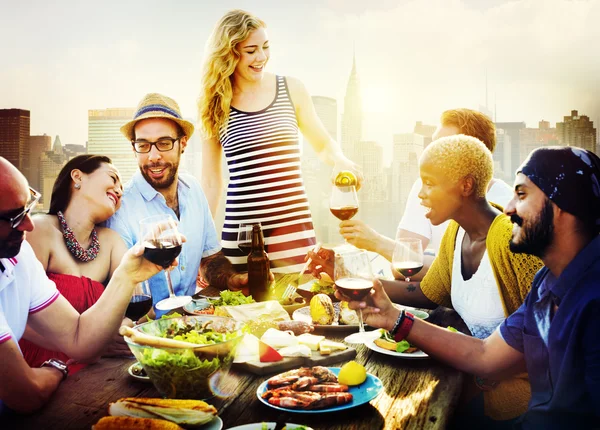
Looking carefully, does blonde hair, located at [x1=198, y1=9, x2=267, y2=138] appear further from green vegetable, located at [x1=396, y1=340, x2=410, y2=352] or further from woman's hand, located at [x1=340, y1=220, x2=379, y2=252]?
green vegetable, located at [x1=396, y1=340, x2=410, y2=352]

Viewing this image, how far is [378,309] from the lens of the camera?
1.76 meters

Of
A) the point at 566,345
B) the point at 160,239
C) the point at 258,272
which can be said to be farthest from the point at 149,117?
the point at 566,345

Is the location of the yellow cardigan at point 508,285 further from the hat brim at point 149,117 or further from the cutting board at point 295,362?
the hat brim at point 149,117

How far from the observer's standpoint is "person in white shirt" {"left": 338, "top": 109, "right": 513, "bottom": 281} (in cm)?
270

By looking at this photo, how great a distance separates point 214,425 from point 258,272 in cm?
120

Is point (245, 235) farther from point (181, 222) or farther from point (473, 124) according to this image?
point (473, 124)

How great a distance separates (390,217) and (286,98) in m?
46.8

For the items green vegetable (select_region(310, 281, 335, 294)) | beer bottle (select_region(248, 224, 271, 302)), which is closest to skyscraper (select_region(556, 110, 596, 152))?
green vegetable (select_region(310, 281, 335, 294))

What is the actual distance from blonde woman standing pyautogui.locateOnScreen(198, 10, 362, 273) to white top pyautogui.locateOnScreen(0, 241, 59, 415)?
143cm

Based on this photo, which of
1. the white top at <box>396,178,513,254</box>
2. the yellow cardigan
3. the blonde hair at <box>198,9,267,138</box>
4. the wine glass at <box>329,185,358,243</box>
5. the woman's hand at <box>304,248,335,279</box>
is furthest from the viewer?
the white top at <box>396,178,513,254</box>

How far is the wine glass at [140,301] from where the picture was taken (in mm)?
1767

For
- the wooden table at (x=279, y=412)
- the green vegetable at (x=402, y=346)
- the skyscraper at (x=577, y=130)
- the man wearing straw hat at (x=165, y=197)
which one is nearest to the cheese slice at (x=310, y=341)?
the wooden table at (x=279, y=412)

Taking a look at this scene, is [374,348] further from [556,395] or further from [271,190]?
[271,190]

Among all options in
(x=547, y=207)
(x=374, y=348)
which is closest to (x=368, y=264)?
(x=374, y=348)
